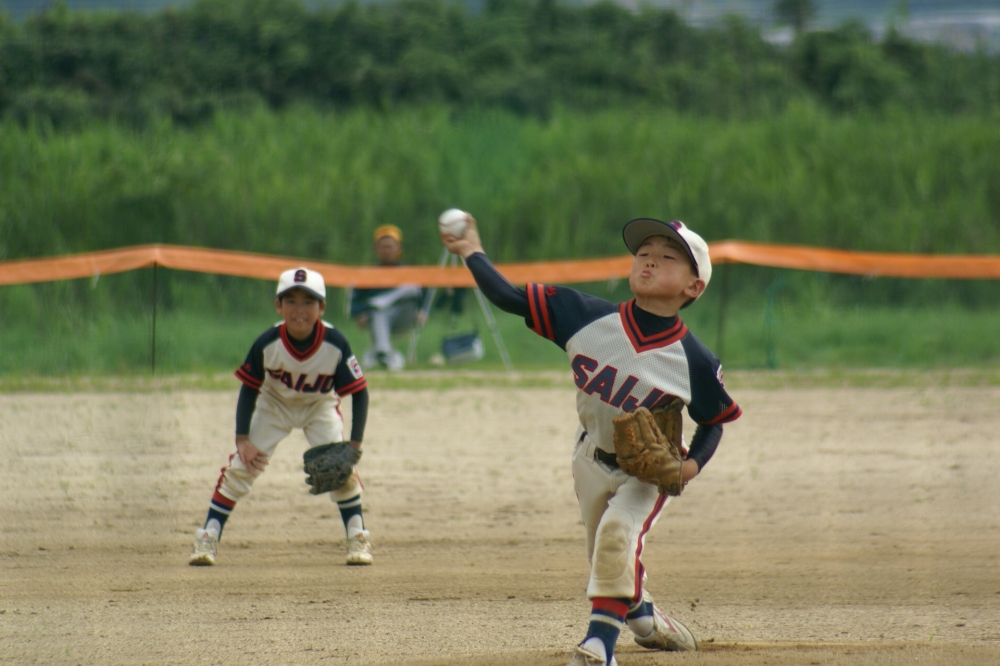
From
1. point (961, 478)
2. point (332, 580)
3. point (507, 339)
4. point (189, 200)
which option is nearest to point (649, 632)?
point (332, 580)

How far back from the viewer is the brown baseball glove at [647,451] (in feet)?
11.5

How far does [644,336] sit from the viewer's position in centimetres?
369

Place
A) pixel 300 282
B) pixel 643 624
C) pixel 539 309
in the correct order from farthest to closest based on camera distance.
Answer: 1. pixel 300 282
2. pixel 643 624
3. pixel 539 309

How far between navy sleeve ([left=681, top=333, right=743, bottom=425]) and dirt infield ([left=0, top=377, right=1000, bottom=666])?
88 cm

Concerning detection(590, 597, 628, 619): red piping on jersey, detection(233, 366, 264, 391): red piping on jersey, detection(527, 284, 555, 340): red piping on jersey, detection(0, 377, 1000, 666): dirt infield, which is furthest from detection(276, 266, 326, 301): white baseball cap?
detection(590, 597, 628, 619): red piping on jersey

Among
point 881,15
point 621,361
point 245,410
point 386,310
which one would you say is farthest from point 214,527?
point 881,15

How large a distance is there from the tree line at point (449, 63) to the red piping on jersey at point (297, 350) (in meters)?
13.6

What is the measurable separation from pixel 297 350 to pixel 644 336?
2.22 metres

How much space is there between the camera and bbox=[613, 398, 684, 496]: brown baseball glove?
3.50 meters

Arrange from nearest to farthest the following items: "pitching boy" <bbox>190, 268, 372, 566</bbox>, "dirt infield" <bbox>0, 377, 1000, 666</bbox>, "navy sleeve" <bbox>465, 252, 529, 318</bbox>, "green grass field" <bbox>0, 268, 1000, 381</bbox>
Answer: "navy sleeve" <bbox>465, 252, 529, 318</bbox>, "dirt infield" <bbox>0, 377, 1000, 666</bbox>, "pitching boy" <bbox>190, 268, 372, 566</bbox>, "green grass field" <bbox>0, 268, 1000, 381</bbox>

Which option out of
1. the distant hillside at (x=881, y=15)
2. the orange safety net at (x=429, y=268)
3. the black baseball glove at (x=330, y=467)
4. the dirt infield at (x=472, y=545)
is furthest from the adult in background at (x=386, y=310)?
the distant hillside at (x=881, y=15)

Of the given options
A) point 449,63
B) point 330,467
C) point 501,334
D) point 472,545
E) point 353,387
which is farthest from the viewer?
point 449,63

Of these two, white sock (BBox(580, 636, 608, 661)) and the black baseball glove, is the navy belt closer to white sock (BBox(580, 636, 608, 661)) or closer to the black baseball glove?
white sock (BBox(580, 636, 608, 661))

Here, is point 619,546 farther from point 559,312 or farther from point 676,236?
point 676,236
